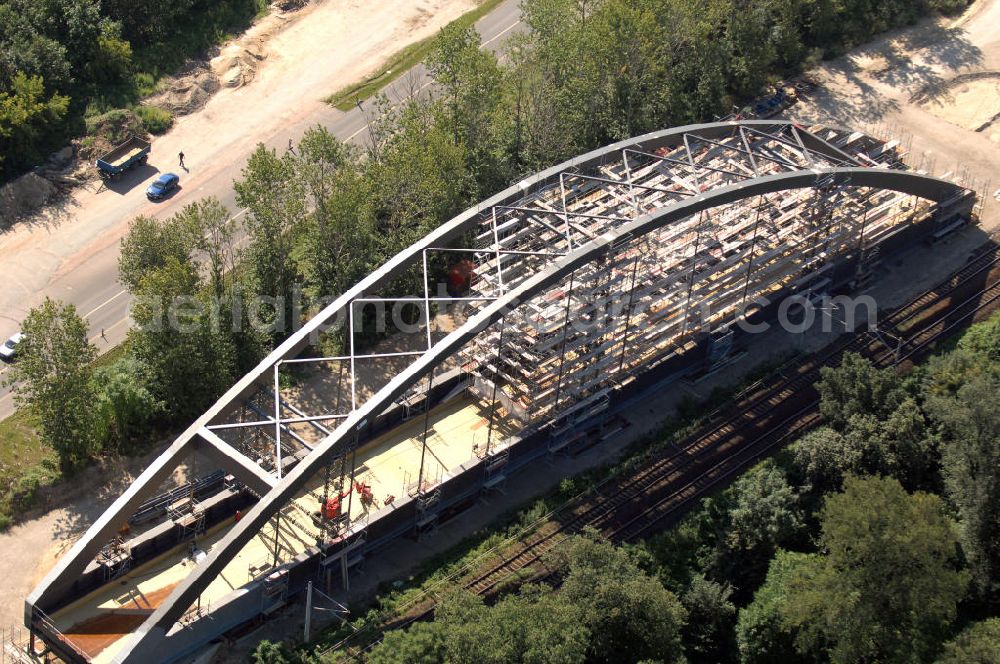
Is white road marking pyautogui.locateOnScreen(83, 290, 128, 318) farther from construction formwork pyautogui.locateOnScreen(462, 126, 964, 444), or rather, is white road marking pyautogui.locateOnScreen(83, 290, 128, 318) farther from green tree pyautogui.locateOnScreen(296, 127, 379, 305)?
construction formwork pyautogui.locateOnScreen(462, 126, 964, 444)

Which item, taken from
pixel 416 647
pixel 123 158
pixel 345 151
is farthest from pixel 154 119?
pixel 416 647

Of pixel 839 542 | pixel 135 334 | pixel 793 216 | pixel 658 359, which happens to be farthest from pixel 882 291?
pixel 135 334

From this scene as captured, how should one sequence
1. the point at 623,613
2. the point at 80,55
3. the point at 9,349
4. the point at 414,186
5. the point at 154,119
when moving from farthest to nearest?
the point at 80,55 → the point at 154,119 → the point at 414,186 → the point at 9,349 → the point at 623,613

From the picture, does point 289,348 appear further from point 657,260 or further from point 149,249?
point 657,260

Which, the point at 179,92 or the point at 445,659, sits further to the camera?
the point at 179,92

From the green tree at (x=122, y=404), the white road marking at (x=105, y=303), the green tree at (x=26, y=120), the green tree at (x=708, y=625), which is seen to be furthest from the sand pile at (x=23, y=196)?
the green tree at (x=708, y=625)

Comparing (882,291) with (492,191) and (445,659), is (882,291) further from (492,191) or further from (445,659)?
(445,659)
